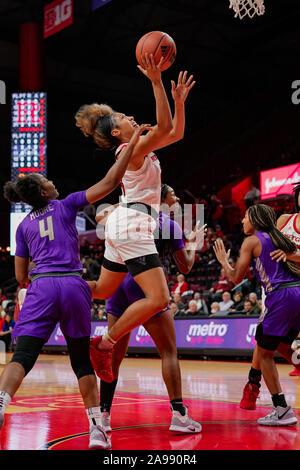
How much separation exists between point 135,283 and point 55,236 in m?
0.95

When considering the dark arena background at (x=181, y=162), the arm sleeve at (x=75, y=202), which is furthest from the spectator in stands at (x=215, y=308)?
the arm sleeve at (x=75, y=202)

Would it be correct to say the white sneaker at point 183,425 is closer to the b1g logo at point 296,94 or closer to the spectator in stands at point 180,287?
the spectator in stands at point 180,287

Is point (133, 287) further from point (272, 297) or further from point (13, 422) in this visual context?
point (13, 422)

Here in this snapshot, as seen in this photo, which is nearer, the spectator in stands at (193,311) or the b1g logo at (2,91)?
the spectator in stands at (193,311)

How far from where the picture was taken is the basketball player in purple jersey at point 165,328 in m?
4.23

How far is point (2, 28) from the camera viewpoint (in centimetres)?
2192

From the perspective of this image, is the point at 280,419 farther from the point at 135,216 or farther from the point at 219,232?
the point at 219,232

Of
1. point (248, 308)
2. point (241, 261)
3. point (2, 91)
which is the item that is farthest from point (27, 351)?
point (2, 91)

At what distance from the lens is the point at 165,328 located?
4.34 m

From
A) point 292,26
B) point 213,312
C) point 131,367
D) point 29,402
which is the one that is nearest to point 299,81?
point 292,26

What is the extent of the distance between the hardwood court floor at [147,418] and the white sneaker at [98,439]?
12 centimetres

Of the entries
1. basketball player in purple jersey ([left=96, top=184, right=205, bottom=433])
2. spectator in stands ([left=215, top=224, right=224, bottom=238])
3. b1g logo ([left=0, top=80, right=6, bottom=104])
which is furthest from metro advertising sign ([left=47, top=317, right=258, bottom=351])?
b1g logo ([left=0, top=80, right=6, bottom=104])
